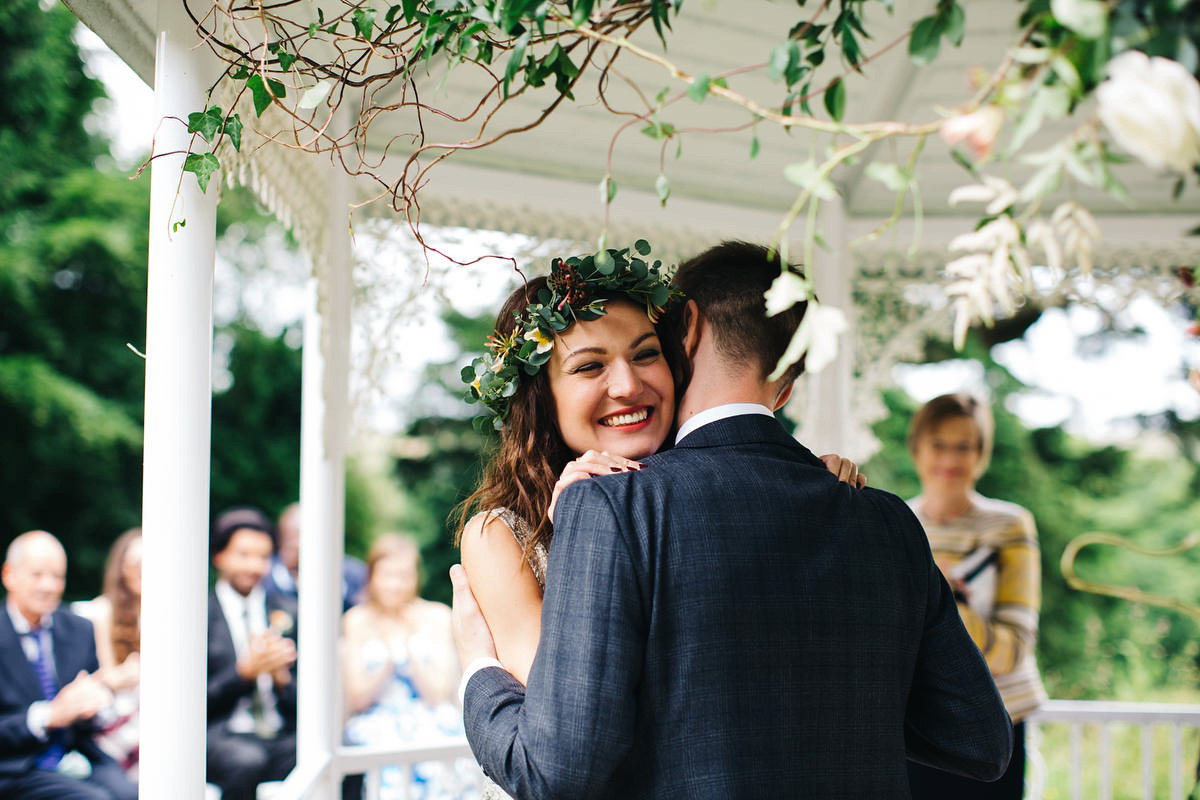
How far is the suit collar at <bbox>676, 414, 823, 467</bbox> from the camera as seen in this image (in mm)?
1559

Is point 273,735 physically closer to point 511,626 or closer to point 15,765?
point 15,765

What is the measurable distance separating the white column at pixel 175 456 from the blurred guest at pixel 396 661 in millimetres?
3175

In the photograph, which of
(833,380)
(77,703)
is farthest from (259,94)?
(77,703)

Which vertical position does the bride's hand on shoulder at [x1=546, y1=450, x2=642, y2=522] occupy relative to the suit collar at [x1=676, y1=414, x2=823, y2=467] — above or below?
below

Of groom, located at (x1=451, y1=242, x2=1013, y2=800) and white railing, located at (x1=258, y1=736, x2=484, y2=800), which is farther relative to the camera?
white railing, located at (x1=258, y1=736, x2=484, y2=800)

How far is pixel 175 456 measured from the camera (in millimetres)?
1780

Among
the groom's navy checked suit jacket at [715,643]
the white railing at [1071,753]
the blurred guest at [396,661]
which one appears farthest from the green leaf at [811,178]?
the blurred guest at [396,661]

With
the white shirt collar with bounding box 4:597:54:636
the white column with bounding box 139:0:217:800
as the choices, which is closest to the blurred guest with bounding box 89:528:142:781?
the white shirt collar with bounding box 4:597:54:636

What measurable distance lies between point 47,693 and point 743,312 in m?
4.00

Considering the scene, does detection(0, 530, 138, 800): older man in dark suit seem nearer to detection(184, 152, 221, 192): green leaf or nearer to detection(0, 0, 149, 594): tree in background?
detection(184, 152, 221, 192): green leaf

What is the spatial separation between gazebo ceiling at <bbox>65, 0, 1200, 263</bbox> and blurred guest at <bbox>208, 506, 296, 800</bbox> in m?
2.24

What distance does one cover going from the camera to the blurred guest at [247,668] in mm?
4473

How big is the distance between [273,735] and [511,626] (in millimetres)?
3761

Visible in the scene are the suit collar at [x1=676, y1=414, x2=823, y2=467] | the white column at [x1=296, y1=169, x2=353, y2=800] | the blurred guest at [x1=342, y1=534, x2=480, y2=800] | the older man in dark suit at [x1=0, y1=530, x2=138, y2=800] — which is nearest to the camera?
the suit collar at [x1=676, y1=414, x2=823, y2=467]
